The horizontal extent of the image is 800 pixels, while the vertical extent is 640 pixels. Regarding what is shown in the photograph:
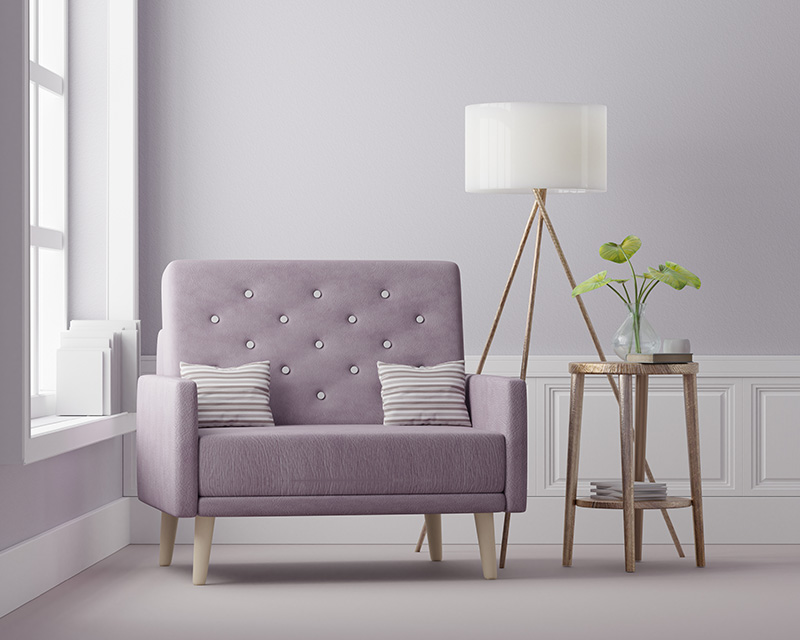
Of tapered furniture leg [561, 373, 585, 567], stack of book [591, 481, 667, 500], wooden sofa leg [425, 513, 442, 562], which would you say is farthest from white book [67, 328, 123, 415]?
stack of book [591, 481, 667, 500]

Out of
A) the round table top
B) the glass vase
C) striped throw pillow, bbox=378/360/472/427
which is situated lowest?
striped throw pillow, bbox=378/360/472/427

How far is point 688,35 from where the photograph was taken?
429cm

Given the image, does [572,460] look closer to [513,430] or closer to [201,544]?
[513,430]

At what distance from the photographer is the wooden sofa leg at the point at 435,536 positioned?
3.75m

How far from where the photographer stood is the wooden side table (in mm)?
3491

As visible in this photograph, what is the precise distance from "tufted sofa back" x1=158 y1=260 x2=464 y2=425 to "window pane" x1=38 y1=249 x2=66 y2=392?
0.40 metres

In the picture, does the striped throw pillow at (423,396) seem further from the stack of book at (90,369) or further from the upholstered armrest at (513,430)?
the stack of book at (90,369)

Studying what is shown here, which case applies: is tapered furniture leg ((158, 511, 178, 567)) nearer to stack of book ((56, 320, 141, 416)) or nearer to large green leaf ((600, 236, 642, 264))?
stack of book ((56, 320, 141, 416))

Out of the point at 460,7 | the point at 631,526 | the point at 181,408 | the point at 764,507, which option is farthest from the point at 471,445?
the point at 460,7

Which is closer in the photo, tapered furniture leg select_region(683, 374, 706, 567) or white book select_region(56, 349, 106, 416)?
tapered furniture leg select_region(683, 374, 706, 567)

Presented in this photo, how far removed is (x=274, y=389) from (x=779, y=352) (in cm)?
196

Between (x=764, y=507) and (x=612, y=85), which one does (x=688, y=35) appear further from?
(x=764, y=507)

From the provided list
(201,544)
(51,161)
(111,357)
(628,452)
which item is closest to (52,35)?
(51,161)

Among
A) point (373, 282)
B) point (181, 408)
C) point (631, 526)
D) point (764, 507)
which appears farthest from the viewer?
point (764, 507)
